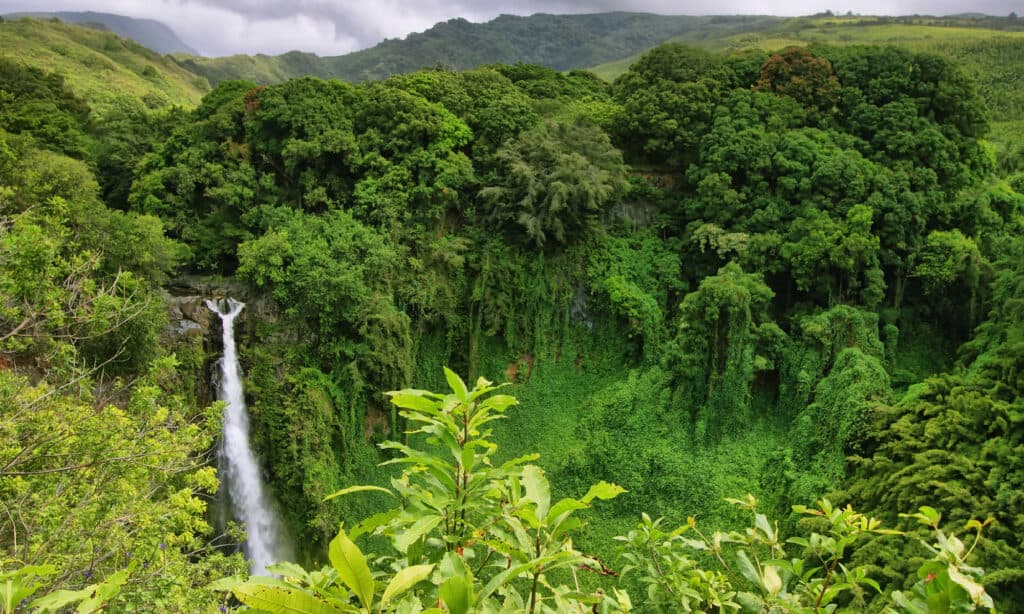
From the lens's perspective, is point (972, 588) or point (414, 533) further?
point (414, 533)

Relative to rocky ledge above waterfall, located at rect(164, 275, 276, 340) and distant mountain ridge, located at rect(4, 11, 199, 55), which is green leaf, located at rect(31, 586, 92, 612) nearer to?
rocky ledge above waterfall, located at rect(164, 275, 276, 340)

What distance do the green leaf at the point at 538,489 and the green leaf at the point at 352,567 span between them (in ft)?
1.77

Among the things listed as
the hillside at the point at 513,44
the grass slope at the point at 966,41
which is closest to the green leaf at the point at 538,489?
the grass slope at the point at 966,41

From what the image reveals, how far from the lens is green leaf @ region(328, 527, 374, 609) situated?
1.11 m

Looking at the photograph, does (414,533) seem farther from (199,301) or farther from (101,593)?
(199,301)

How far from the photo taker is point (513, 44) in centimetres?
7325

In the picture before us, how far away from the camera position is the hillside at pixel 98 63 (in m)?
22.9

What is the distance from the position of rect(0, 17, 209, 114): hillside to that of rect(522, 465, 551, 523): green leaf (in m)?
21.8

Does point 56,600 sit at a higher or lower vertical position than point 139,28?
lower

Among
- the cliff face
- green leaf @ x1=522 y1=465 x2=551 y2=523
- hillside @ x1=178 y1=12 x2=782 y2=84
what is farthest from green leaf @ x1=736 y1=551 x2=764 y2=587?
hillside @ x1=178 y1=12 x2=782 y2=84

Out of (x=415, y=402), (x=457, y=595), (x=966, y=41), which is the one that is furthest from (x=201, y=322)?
(x=966, y=41)

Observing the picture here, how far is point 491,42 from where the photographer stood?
7000cm

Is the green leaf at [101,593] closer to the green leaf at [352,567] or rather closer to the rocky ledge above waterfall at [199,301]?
the green leaf at [352,567]

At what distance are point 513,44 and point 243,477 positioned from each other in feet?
238
